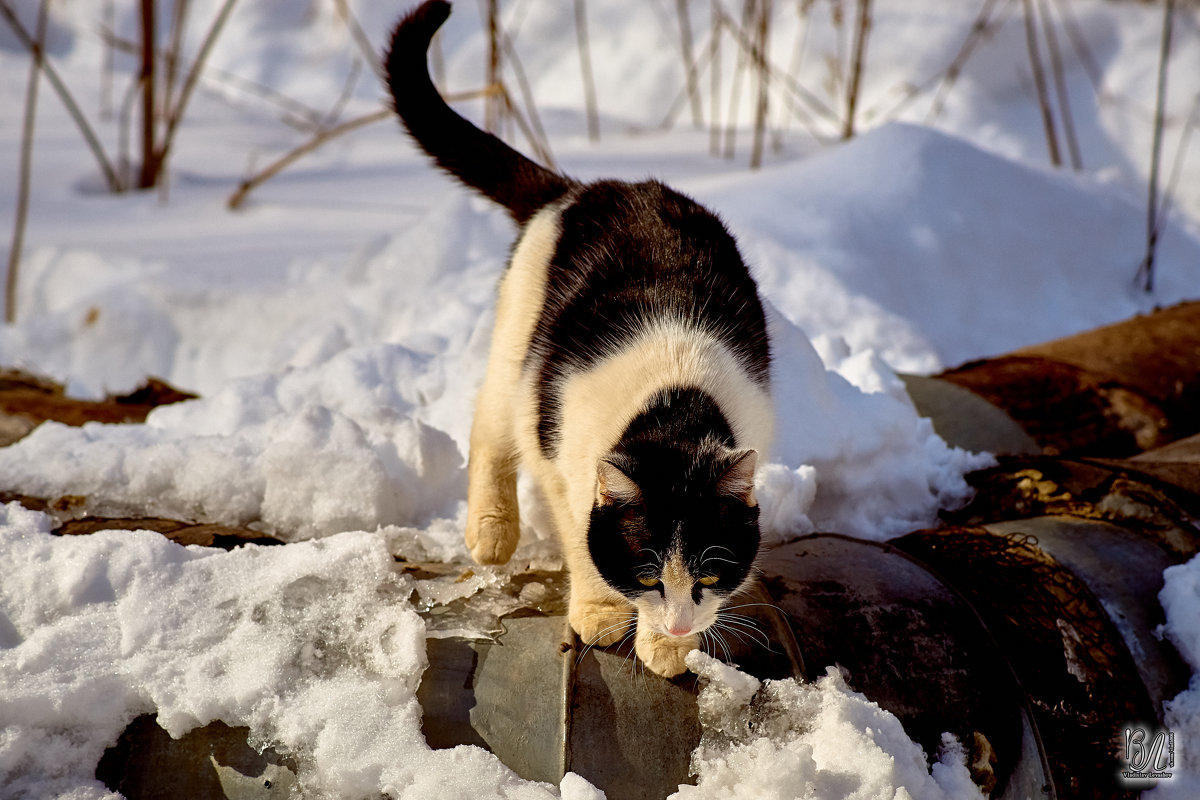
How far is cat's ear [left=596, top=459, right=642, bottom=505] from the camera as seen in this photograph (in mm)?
1063

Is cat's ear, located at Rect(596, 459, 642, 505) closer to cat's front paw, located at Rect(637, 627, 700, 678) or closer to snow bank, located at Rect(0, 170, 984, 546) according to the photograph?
cat's front paw, located at Rect(637, 627, 700, 678)

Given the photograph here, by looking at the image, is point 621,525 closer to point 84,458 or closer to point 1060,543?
point 1060,543

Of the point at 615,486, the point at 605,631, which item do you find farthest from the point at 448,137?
the point at 605,631

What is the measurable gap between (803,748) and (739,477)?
322 mm

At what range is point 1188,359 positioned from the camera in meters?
2.10

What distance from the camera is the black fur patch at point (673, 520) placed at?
109 centimetres

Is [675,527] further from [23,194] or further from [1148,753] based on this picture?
[23,194]

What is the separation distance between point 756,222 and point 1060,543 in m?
1.71

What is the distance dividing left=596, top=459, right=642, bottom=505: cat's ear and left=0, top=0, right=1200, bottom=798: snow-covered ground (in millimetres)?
293

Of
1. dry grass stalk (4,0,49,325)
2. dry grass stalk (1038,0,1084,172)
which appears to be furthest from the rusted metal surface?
dry grass stalk (4,0,49,325)

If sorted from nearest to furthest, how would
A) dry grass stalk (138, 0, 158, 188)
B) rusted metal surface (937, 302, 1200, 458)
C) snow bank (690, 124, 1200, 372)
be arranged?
rusted metal surface (937, 302, 1200, 458) → snow bank (690, 124, 1200, 372) → dry grass stalk (138, 0, 158, 188)

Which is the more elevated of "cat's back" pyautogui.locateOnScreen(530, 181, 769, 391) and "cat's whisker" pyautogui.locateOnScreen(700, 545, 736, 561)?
"cat's back" pyautogui.locateOnScreen(530, 181, 769, 391)

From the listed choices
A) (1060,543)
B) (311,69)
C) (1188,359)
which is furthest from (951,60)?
(1060,543)

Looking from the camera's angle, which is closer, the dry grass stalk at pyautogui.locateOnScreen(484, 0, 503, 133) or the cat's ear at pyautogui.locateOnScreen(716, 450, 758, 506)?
the cat's ear at pyautogui.locateOnScreen(716, 450, 758, 506)
